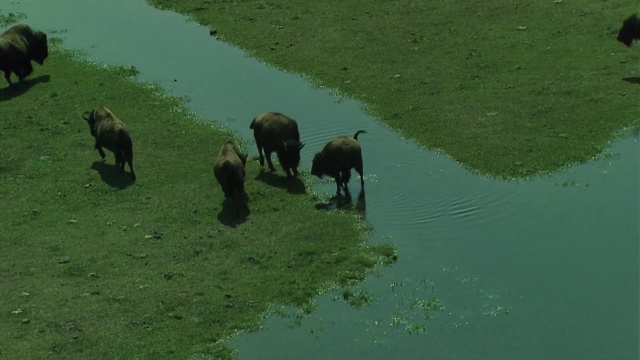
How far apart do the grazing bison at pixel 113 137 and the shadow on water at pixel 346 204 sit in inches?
152

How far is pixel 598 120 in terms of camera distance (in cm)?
2152

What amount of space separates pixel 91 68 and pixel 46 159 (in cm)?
A: 596

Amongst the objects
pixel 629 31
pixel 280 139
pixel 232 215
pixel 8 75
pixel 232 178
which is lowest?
pixel 8 75

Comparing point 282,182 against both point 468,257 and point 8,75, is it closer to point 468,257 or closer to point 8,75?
point 468,257

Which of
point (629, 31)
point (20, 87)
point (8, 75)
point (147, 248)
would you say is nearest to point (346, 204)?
point (147, 248)

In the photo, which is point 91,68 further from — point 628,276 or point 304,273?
point 628,276

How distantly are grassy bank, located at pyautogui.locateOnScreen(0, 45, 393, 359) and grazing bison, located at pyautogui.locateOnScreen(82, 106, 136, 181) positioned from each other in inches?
12.8

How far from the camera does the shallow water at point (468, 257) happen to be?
15.1 m

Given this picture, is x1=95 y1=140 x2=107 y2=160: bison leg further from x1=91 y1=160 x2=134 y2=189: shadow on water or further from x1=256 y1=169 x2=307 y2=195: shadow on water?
x1=256 y1=169 x2=307 y2=195: shadow on water

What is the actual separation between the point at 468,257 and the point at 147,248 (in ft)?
16.9

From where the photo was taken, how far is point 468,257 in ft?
56.6

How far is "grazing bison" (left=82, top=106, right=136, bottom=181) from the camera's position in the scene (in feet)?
66.9

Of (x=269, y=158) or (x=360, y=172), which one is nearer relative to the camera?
(x=360, y=172)

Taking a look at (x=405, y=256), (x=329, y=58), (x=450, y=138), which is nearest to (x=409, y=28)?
(x=329, y=58)
